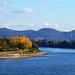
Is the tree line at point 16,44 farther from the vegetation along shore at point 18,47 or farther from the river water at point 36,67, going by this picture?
the river water at point 36,67

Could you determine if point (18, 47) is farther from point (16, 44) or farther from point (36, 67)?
point (36, 67)

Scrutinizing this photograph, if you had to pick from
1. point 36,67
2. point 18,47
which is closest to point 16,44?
point 18,47

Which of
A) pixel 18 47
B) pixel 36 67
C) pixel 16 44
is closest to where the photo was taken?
pixel 36 67

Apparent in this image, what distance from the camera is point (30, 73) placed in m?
61.9

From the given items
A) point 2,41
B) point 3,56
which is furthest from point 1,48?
point 3,56

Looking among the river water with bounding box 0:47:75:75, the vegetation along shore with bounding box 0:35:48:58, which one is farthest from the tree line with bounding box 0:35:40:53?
the river water with bounding box 0:47:75:75

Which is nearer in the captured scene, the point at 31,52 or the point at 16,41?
the point at 31,52

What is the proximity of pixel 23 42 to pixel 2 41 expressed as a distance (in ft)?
49.1

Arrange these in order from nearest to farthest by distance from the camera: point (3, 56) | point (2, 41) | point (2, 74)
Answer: point (2, 74) → point (3, 56) → point (2, 41)

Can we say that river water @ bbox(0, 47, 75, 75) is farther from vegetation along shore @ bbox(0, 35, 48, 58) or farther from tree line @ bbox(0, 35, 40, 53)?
tree line @ bbox(0, 35, 40, 53)

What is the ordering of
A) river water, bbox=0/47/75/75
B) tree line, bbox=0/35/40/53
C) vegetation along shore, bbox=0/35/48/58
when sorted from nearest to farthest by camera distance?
river water, bbox=0/47/75/75
vegetation along shore, bbox=0/35/48/58
tree line, bbox=0/35/40/53

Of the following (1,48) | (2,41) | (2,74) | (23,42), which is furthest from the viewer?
(23,42)

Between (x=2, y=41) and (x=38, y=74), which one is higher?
(x=2, y=41)

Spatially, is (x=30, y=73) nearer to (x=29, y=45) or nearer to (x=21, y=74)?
(x=21, y=74)
